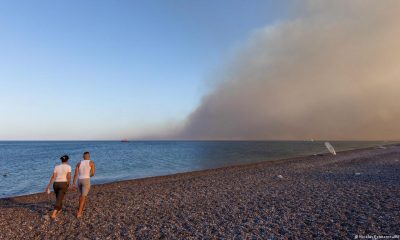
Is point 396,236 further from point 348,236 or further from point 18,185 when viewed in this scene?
point 18,185

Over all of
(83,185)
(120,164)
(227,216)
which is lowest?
(120,164)

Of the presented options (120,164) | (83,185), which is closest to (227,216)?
(83,185)

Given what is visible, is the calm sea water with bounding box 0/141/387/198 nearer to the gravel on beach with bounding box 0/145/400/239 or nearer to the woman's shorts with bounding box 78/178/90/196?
the gravel on beach with bounding box 0/145/400/239

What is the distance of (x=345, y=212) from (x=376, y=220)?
1.33 m

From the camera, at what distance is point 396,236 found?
7.88m

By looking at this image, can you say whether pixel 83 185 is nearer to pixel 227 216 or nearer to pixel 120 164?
pixel 227 216

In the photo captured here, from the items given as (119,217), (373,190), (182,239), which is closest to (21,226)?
(119,217)

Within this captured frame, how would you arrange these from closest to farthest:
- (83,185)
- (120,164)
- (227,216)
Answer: (227,216) → (83,185) → (120,164)

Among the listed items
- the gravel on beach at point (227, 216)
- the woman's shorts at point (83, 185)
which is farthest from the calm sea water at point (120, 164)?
the woman's shorts at point (83, 185)

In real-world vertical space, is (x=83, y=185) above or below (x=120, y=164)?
above

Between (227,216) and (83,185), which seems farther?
(83,185)

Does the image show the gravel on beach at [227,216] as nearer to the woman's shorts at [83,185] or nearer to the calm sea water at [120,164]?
the woman's shorts at [83,185]

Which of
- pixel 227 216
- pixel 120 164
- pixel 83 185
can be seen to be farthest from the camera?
pixel 120 164

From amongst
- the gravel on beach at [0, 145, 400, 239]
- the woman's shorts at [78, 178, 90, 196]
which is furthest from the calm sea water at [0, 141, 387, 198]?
the woman's shorts at [78, 178, 90, 196]
